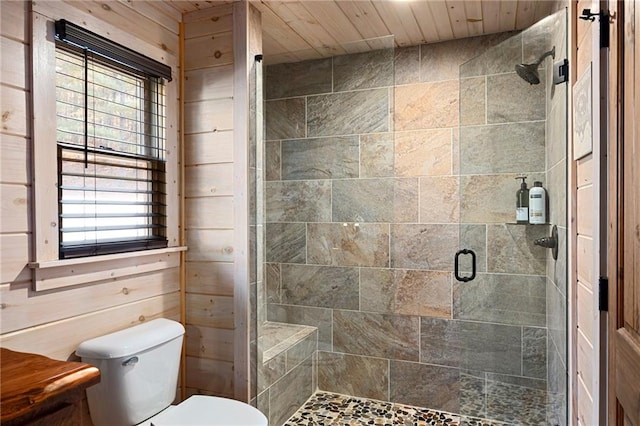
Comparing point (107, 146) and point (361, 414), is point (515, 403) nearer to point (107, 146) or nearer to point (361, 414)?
point (361, 414)

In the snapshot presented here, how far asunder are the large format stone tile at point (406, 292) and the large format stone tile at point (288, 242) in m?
Answer: 0.42

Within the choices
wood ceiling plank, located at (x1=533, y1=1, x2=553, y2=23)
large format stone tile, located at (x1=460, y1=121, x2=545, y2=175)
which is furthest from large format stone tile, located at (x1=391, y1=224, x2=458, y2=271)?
wood ceiling plank, located at (x1=533, y1=1, x2=553, y2=23)

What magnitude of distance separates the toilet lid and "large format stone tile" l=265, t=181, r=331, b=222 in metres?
1.07

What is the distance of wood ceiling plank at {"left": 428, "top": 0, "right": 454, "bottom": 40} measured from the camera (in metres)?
2.32

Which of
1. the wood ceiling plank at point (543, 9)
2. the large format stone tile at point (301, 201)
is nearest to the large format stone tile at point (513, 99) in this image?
the wood ceiling plank at point (543, 9)

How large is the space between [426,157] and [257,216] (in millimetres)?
1235

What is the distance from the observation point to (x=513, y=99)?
223 centimetres

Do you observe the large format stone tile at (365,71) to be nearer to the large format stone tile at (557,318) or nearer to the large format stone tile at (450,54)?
the large format stone tile at (450,54)

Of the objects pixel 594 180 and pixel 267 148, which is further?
pixel 267 148

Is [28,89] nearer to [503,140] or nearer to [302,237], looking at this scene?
[302,237]

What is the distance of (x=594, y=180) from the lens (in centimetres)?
136

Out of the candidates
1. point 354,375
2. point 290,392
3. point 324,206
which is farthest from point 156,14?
point 354,375

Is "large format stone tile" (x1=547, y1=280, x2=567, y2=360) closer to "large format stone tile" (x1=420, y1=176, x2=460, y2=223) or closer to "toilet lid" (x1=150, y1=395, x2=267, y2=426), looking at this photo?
"large format stone tile" (x1=420, y1=176, x2=460, y2=223)

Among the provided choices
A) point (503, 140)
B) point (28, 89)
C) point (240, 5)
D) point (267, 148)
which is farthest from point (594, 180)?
point (28, 89)
